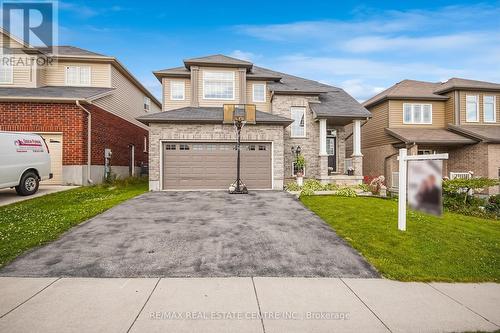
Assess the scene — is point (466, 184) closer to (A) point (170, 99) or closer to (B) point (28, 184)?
(A) point (170, 99)

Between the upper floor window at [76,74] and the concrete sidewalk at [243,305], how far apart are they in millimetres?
16115

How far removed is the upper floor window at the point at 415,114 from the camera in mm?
18250

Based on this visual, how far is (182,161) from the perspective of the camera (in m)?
12.7

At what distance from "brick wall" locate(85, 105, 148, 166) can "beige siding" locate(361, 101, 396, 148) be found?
64.5 feet

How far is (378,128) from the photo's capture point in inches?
758

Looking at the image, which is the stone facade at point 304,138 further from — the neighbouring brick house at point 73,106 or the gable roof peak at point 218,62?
the neighbouring brick house at point 73,106

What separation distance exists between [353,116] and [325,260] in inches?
463

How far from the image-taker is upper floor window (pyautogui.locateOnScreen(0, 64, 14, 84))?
48.7 ft

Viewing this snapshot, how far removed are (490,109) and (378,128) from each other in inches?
320

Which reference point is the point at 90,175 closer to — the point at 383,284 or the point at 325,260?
the point at 325,260

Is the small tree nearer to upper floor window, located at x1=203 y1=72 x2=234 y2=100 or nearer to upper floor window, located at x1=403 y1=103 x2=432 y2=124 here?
upper floor window, located at x1=403 y1=103 x2=432 y2=124

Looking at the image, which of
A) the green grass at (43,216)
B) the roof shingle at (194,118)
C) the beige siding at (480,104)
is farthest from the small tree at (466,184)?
the green grass at (43,216)

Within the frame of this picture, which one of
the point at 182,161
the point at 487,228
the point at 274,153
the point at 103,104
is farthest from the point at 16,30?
the point at 487,228

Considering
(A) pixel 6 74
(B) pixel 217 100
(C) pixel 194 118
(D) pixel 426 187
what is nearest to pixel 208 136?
(C) pixel 194 118
